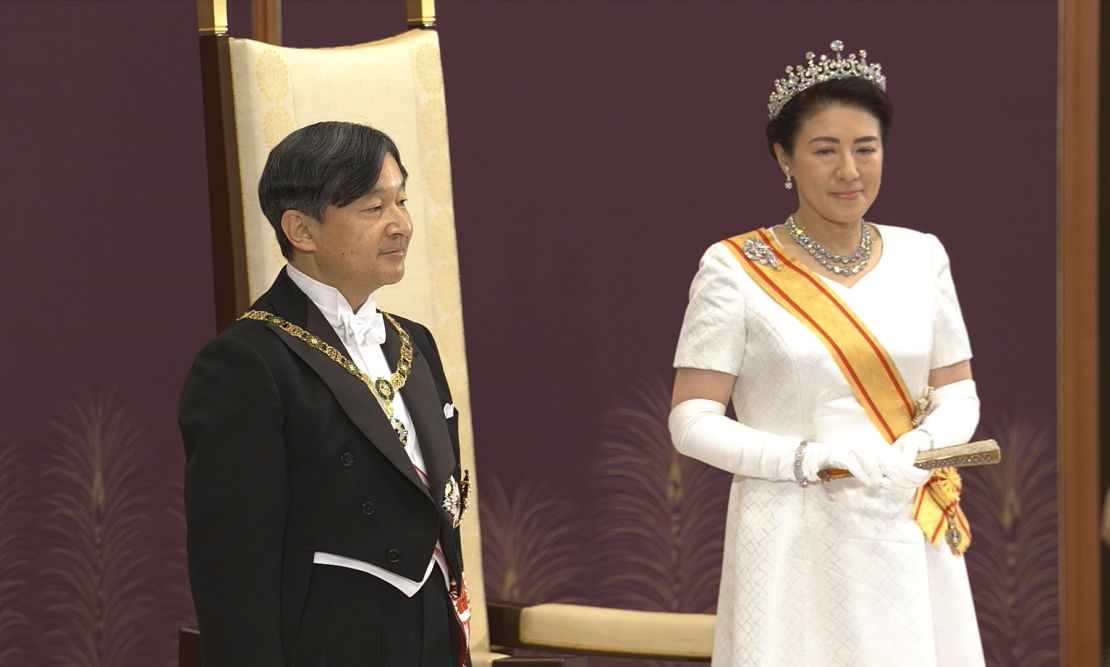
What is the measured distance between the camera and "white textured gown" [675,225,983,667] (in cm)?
243

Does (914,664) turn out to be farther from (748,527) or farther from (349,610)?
(349,610)

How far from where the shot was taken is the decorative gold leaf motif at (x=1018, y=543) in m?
3.63

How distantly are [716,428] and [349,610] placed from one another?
842mm

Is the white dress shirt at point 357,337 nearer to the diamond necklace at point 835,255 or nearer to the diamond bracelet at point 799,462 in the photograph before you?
the diamond bracelet at point 799,462

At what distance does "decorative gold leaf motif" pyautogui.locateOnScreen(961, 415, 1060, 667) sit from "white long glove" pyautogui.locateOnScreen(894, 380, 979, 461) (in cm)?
115

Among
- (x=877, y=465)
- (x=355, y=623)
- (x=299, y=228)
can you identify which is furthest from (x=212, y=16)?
(x=877, y=465)

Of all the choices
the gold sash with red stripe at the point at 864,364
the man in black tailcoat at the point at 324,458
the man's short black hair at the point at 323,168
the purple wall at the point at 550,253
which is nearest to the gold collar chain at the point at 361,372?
the man in black tailcoat at the point at 324,458

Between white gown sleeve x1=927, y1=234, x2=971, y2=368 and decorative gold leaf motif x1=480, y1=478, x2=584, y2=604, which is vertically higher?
white gown sleeve x1=927, y1=234, x2=971, y2=368

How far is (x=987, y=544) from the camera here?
3650 mm

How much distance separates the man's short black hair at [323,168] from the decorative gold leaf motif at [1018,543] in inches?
88.1

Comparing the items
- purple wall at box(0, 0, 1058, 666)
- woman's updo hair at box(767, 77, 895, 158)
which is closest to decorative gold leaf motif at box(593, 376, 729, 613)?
purple wall at box(0, 0, 1058, 666)

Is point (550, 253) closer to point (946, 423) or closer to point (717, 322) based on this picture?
point (717, 322)

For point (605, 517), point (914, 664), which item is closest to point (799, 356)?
point (914, 664)

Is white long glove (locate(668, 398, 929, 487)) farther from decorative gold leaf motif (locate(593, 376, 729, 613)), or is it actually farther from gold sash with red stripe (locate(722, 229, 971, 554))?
decorative gold leaf motif (locate(593, 376, 729, 613))
